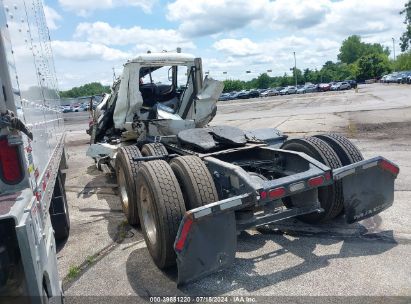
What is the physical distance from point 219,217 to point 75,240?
8.76ft

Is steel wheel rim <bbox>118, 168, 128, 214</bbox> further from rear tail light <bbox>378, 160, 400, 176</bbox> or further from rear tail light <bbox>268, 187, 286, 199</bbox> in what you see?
rear tail light <bbox>378, 160, 400, 176</bbox>

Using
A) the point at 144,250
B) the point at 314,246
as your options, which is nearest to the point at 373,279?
the point at 314,246

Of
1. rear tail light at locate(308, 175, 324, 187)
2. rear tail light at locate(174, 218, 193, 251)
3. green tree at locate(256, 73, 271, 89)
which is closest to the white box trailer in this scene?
rear tail light at locate(174, 218, 193, 251)

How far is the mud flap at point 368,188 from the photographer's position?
16.0 ft

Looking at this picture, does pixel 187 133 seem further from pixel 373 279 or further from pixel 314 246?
pixel 373 279

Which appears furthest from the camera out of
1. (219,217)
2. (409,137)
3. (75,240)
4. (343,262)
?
(409,137)

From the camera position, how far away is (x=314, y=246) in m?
4.91

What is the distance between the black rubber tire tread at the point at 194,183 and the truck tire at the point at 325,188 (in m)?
1.60

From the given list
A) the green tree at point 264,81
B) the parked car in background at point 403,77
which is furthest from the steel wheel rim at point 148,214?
the green tree at point 264,81

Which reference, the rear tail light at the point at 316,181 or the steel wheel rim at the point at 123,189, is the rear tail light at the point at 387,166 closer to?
the rear tail light at the point at 316,181

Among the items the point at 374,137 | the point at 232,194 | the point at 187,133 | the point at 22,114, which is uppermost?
the point at 22,114

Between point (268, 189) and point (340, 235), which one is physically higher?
point (268, 189)

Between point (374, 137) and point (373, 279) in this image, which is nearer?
point (373, 279)

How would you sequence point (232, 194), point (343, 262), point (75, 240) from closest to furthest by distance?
point (343, 262)
point (232, 194)
point (75, 240)
